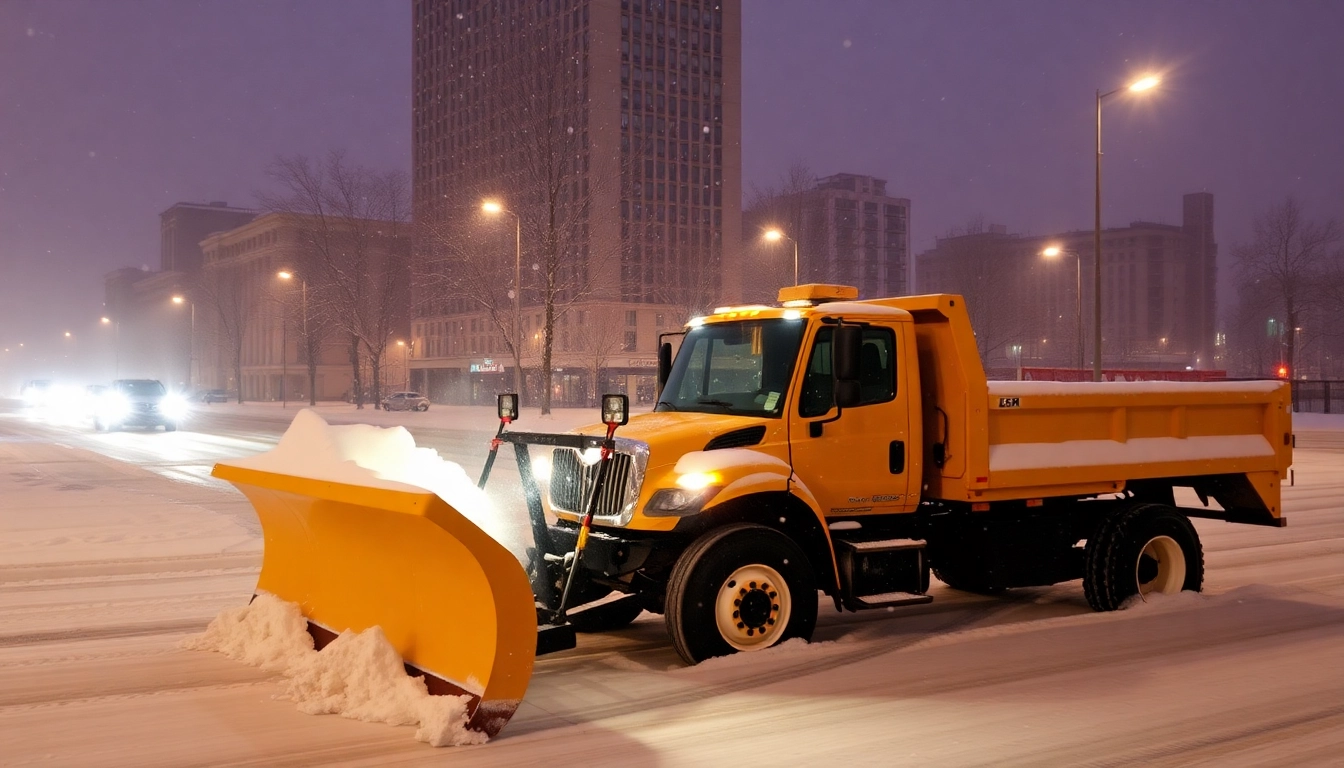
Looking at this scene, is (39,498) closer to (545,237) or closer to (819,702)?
(819,702)

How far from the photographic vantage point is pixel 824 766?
5.00 meters

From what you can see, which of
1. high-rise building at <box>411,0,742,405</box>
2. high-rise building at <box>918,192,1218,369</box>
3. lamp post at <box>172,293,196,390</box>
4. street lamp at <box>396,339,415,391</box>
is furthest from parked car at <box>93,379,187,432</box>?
street lamp at <box>396,339,415,391</box>

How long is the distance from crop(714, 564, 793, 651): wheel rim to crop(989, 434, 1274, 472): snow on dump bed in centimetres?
197

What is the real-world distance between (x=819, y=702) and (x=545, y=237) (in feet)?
122

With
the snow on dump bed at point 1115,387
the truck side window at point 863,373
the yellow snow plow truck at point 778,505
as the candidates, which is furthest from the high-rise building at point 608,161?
the truck side window at point 863,373

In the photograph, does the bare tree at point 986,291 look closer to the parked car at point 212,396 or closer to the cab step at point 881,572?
the cab step at point 881,572

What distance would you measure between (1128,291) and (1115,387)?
184869 millimetres

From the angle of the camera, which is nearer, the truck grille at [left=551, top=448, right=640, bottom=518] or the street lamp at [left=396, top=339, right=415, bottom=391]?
the truck grille at [left=551, top=448, right=640, bottom=518]

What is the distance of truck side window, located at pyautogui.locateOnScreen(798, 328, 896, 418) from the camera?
7.32m

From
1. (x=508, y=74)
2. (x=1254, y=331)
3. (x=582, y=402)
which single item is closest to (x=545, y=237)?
(x=508, y=74)

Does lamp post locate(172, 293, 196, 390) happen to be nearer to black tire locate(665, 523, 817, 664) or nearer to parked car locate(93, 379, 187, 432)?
parked car locate(93, 379, 187, 432)

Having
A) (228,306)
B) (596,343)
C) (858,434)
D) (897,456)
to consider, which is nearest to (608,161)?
(596,343)

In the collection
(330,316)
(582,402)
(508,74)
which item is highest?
(508,74)

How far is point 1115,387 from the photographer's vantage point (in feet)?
27.9
